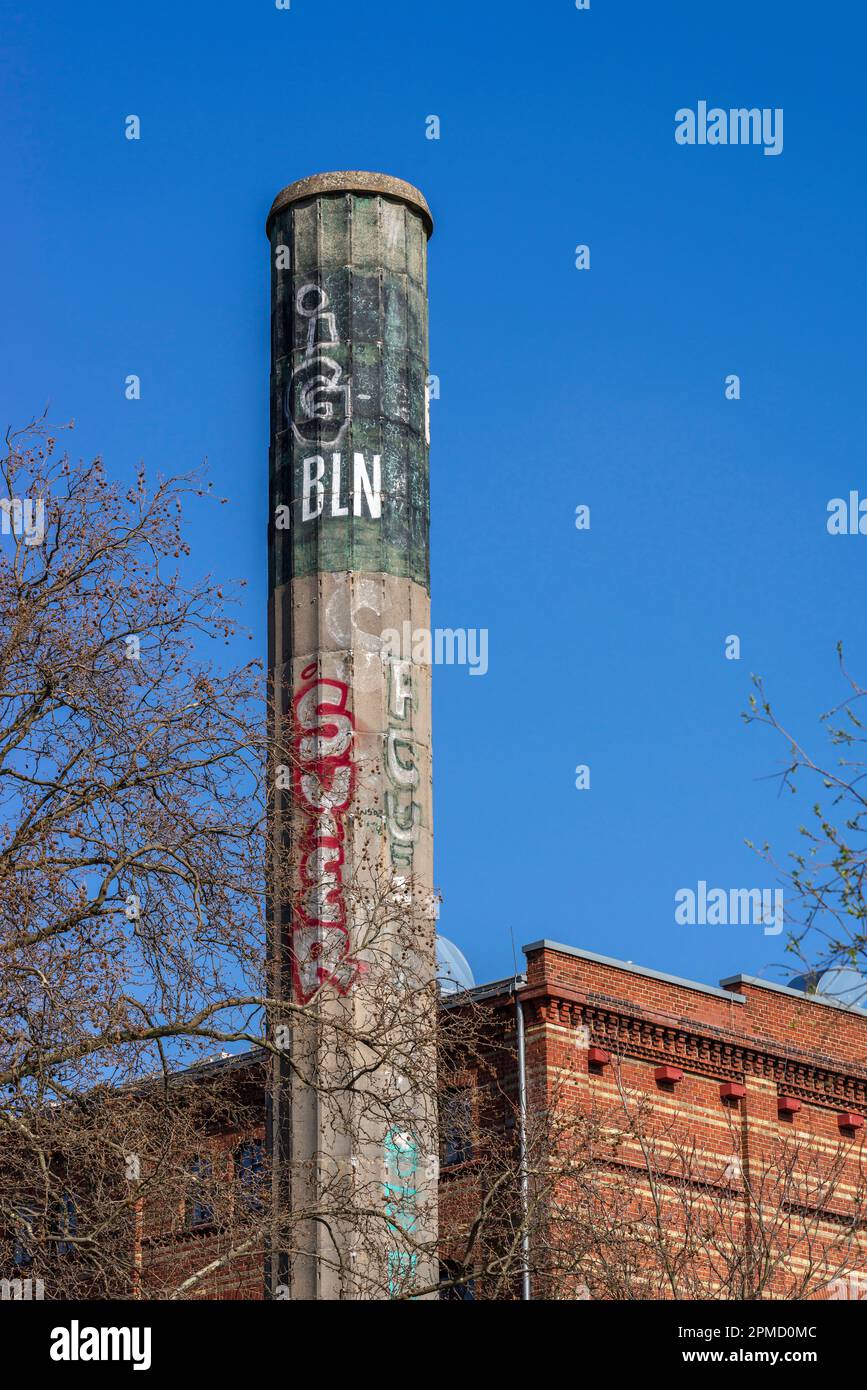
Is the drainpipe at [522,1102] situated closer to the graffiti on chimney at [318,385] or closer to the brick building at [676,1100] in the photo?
the brick building at [676,1100]

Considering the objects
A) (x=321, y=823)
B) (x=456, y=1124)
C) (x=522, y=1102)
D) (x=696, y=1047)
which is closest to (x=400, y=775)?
(x=522, y=1102)

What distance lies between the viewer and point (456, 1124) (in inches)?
851

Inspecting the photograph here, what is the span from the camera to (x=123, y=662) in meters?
17.5

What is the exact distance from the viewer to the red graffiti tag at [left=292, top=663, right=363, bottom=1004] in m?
20.1

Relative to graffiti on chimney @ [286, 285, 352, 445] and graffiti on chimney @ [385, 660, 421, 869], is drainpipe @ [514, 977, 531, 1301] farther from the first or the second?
graffiti on chimney @ [286, 285, 352, 445]

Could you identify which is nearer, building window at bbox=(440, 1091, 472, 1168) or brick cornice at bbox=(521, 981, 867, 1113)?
building window at bbox=(440, 1091, 472, 1168)

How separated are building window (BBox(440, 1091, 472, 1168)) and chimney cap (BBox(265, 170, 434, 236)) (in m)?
13.5

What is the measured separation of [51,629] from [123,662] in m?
0.69

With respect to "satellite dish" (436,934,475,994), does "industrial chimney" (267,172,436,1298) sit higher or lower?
higher

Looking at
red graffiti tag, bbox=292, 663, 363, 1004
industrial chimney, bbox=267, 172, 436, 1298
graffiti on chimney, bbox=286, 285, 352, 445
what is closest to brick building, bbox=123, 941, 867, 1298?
industrial chimney, bbox=267, 172, 436, 1298

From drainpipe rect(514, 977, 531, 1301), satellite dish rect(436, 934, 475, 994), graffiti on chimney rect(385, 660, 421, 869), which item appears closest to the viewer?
drainpipe rect(514, 977, 531, 1301)

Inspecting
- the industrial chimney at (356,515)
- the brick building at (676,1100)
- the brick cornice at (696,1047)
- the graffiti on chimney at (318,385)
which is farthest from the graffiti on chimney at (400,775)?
the graffiti on chimney at (318,385)

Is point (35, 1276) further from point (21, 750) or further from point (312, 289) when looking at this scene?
point (312, 289)
